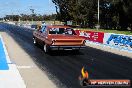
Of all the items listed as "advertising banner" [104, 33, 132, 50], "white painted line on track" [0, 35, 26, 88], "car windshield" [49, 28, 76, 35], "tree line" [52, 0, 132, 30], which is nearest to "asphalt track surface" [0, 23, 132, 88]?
"white painted line on track" [0, 35, 26, 88]

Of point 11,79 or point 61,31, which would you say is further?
point 61,31

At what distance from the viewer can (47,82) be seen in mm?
11234

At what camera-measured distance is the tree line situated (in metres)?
74.2

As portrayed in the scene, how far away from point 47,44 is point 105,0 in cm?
6237

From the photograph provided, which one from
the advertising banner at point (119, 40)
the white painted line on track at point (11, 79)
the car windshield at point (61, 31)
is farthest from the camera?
the advertising banner at point (119, 40)

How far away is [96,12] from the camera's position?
8288 centimetres

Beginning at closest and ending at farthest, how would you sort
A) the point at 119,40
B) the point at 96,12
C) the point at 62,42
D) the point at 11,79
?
the point at 11,79
the point at 62,42
the point at 119,40
the point at 96,12

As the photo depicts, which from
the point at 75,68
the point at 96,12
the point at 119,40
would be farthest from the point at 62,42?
the point at 96,12

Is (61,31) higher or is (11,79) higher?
(61,31)

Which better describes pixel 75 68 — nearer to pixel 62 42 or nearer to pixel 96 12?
pixel 62 42

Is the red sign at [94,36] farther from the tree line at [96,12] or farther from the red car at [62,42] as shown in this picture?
the tree line at [96,12]

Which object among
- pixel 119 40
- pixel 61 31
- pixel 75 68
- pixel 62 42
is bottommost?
pixel 75 68

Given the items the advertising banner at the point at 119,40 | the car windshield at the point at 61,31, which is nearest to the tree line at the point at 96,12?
the advertising banner at the point at 119,40

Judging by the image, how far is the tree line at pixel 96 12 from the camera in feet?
243
